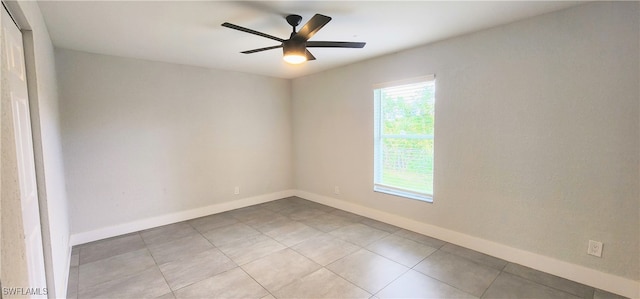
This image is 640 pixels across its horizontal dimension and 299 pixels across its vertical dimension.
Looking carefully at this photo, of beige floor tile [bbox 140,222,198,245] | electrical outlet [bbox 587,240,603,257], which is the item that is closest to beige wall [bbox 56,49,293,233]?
beige floor tile [bbox 140,222,198,245]

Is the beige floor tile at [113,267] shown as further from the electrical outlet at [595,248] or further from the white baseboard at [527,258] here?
the electrical outlet at [595,248]

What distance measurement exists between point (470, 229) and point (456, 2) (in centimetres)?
231

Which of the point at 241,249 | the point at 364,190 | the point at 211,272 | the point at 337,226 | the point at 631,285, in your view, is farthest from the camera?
the point at 364,190

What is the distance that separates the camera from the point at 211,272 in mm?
2588

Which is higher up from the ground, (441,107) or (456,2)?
(456,2)

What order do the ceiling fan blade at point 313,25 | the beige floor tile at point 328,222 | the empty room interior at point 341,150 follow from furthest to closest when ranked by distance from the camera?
the beige floor tile at point 328,222 → the empty room interior at point 341,150 → the ceiling fan blade at point 313,25

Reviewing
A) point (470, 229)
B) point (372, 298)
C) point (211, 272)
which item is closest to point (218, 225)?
point (211, 272)

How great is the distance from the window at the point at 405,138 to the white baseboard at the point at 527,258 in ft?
1.21

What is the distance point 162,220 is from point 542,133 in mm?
4682

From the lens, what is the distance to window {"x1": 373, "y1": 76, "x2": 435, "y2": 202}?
338 cm

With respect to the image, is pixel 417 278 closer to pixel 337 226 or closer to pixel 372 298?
pixel 372 298

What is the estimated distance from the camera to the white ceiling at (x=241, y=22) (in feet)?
7.31

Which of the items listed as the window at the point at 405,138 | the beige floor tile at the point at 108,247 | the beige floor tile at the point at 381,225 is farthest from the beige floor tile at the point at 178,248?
the window at the point at 405,138

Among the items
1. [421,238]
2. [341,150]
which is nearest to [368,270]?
[421,238]
